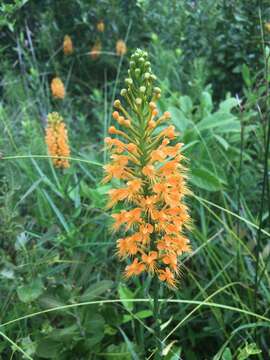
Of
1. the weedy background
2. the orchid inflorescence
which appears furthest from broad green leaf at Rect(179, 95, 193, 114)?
the orchid inflorescence

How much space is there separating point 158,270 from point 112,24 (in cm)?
404

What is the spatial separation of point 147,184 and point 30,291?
2.48 ft

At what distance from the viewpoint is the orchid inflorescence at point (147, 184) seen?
1.48m

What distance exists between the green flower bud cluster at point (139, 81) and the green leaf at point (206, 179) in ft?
2.98

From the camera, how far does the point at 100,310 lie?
6.95ft

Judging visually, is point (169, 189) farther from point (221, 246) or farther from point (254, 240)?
point (221, 246)

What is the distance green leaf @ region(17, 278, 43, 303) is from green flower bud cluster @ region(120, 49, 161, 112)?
0.87 metres

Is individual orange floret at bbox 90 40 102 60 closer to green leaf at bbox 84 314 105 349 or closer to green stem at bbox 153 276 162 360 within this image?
green leaf at bbox 84 314 105 349

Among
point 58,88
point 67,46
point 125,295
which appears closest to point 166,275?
point 125,295

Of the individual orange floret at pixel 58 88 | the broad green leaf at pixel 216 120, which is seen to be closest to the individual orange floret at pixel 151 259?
the broad green leaf at pixel 216 120

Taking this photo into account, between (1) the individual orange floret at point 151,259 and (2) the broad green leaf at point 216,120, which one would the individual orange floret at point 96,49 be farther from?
(1) the individual orange floret at point 151,259

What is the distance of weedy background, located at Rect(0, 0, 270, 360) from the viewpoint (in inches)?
78.3

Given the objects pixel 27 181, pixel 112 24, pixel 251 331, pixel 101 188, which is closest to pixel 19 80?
pixel 112 24

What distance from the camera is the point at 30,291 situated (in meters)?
1.94
